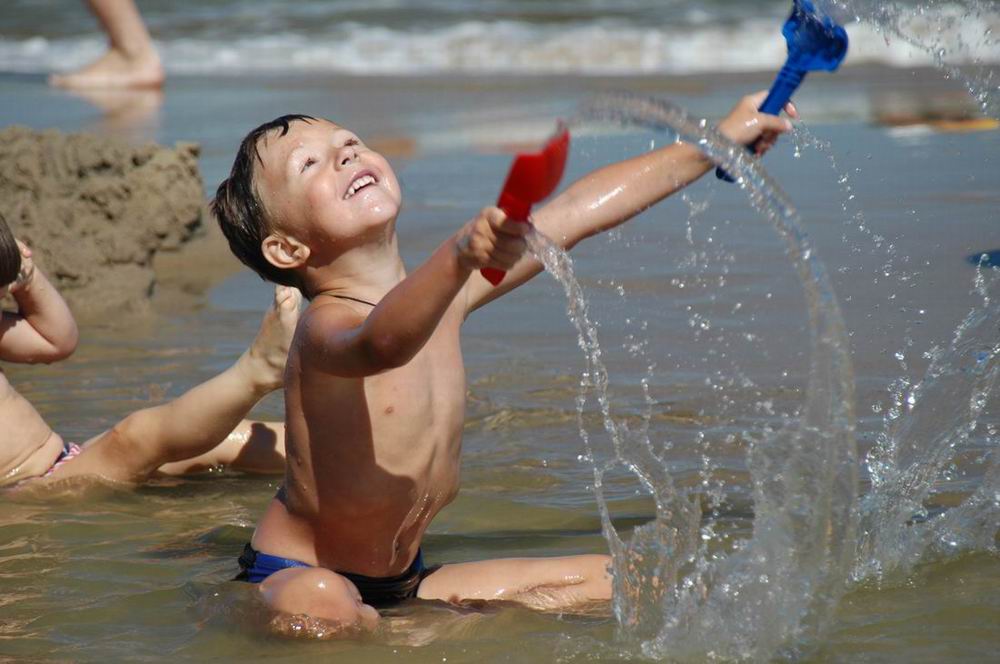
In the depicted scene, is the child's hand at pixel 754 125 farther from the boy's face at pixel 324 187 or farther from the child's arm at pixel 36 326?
the child's arm at pixel 36 326

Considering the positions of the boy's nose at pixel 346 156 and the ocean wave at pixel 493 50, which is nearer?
the boy's nose at pixel 346 156

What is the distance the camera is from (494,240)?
209 cm

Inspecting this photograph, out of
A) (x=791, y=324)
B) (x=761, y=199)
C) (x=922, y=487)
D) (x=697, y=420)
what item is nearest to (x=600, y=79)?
(x=791, y=324)

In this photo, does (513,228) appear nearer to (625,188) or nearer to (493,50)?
(625,188)

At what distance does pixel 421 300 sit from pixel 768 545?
2.88 ft

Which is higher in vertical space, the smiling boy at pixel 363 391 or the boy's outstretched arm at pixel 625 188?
the boy's outstretched arm at pixel 625 188

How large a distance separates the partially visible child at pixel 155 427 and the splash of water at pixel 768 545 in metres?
1.14

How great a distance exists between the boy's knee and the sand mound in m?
2.73

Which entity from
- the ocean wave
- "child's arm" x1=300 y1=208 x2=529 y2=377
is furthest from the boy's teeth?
the ocean wave

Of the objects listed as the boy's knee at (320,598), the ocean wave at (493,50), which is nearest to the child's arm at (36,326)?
the boy's knee at (320,598)

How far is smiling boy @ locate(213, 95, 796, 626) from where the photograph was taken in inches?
108

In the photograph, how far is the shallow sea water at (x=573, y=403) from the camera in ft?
8.54

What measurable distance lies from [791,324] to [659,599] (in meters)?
1.93

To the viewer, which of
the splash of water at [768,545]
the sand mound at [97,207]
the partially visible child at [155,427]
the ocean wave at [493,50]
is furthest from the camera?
the ocean wave at [493,50]
